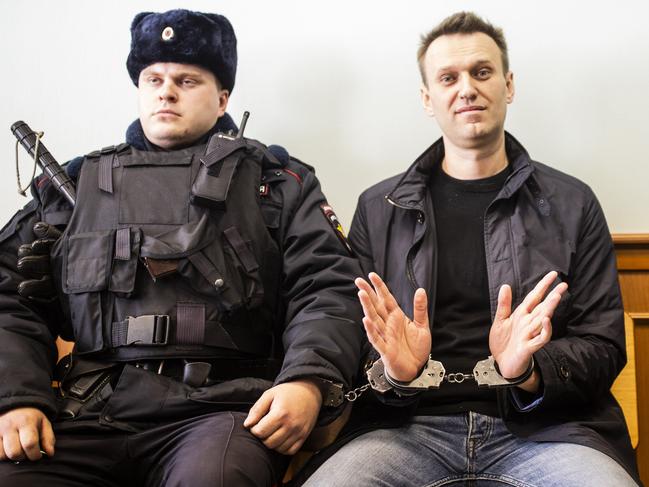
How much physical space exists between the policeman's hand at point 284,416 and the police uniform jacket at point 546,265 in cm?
19

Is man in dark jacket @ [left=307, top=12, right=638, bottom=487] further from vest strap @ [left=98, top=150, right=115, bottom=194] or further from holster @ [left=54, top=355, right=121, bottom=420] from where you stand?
vest strap @ [left=98, top=150, right=115, bottom=194]

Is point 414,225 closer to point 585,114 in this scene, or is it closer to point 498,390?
point 498,390

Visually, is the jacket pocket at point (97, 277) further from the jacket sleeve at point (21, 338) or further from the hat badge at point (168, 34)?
the hat badge at point (168, 34)

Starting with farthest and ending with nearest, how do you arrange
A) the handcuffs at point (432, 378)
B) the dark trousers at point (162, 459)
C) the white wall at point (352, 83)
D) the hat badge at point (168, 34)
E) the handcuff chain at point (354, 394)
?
the white wall at point (352, 83), the hat badge at point (168, 34), the handcuff chain at point (354, 394), the handcuffs at point (432, 378), the dark trousers at point (162, 459)

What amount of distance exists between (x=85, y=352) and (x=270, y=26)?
109 cm

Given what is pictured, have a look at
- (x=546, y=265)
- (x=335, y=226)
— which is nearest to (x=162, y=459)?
(x=335, y=226)

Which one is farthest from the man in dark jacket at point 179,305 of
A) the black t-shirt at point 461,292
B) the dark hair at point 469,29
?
the dark hair at point 469,29

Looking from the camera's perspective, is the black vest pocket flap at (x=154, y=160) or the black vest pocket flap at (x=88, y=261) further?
the black vest pocket flap at (x=154, y=160)

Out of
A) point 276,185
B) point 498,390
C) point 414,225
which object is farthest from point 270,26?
point 498,390

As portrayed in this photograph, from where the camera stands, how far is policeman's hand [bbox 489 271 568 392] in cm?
129

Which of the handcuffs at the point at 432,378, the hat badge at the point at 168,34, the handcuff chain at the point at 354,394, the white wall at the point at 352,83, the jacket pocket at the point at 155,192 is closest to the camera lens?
the handcuffs at the point at 432,378

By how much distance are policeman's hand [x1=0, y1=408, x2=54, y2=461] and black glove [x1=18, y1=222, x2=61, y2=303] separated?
315mm

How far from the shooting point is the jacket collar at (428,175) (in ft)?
5.55

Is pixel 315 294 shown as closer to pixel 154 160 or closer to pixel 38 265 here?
pixel 154 160
